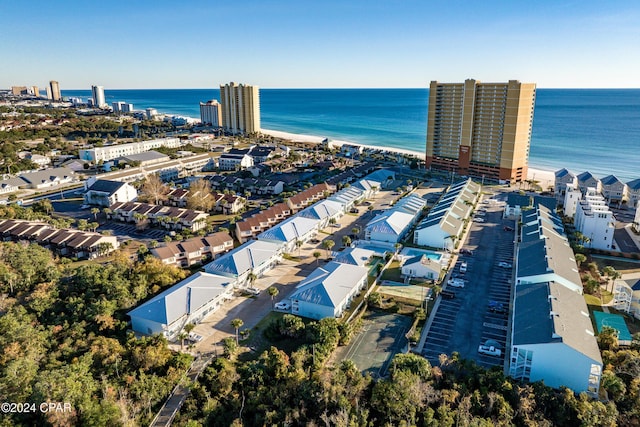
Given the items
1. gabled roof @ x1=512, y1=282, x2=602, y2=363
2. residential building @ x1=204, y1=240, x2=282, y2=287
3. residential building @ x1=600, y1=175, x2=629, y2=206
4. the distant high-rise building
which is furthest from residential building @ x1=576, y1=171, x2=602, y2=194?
the distant high-rise building

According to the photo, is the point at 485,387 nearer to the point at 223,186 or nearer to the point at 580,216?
the point at 580,216

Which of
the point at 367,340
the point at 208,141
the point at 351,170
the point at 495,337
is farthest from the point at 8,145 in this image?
the point at 495,337

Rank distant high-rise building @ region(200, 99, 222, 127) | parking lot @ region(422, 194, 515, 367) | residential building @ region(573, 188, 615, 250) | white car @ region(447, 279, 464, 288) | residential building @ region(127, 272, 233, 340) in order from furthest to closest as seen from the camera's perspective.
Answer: distant high-rise building @ region(200, 99, 222, 127) < residential building @ region(573, 188, 615, 250) < white car @ region(447, 279, 464, 288) < residential building @ region(127, 272, 233, 340) < parking lot @ region(422, 194, 515, 367)

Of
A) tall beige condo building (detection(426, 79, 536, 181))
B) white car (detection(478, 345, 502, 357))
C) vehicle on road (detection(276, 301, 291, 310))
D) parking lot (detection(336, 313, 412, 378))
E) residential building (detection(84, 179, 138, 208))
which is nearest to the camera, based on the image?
parking lot (detection(336, 313, 412, 378))

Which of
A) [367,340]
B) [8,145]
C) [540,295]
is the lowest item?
[367,340]

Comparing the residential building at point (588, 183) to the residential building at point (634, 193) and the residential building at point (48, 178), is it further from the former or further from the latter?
the residential building at point (48, 178)

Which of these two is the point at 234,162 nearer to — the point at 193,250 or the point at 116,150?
the point at 116,150

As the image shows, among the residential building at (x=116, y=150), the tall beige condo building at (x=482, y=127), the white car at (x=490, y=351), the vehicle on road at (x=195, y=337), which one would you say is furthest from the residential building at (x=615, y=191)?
the residential building at (x=116, y=150)

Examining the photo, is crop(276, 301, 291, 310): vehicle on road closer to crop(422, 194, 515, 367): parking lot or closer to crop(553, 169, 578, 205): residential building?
crop(422, 194, 515, 367): parking lot
